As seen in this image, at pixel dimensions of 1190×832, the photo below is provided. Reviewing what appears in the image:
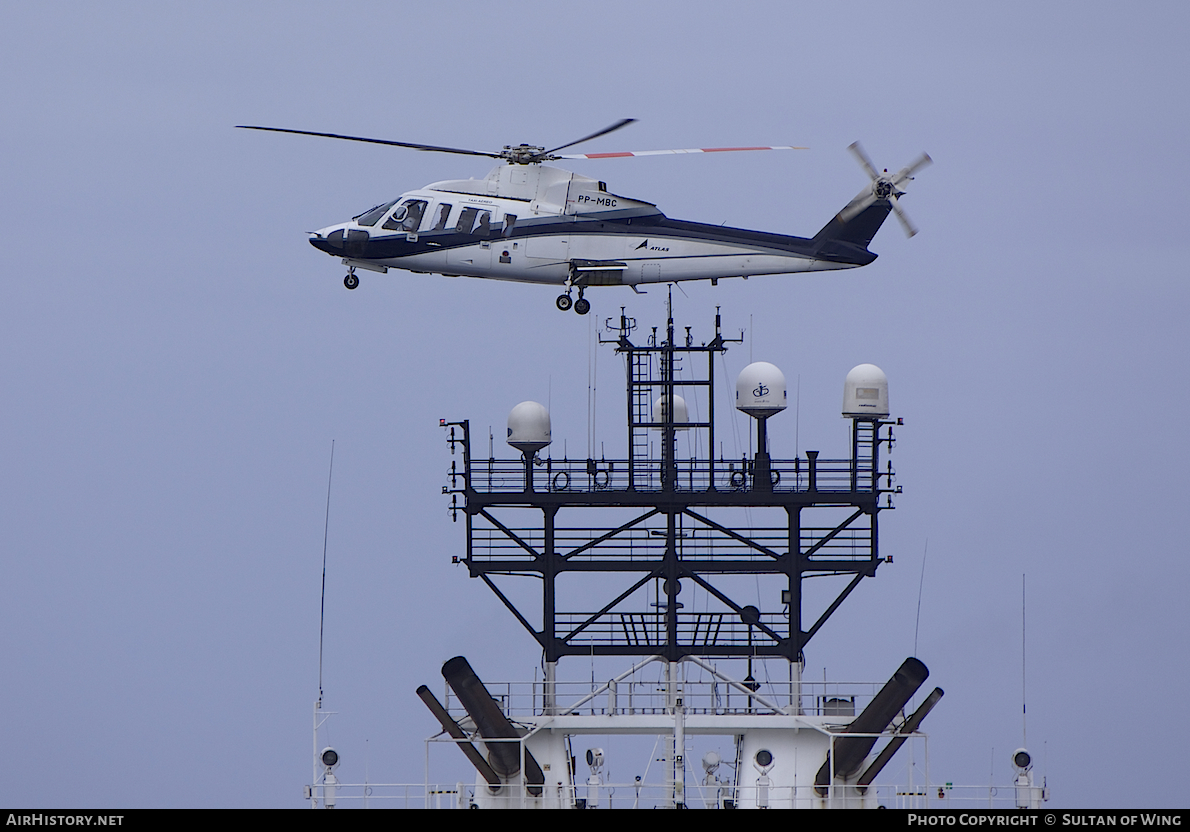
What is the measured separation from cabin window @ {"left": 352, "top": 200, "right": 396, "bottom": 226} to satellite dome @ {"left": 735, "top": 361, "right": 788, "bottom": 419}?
1131cm

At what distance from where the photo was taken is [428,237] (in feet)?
168

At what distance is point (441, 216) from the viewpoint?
51.1 metres

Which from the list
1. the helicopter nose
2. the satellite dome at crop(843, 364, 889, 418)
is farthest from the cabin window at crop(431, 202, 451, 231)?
the satellite dome at crop(843, 364, 889, 418)

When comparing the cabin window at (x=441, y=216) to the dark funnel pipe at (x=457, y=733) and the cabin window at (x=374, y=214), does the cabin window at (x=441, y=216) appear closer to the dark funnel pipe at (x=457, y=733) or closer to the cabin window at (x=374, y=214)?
the cabin window at (x=374, y=214)

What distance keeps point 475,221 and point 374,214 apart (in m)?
2.52

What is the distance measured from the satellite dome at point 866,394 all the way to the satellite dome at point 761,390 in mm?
1383

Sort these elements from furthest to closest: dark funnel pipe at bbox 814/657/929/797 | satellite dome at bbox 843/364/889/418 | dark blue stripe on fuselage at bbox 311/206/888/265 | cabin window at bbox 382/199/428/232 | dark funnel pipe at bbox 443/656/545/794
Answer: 1. cabin window at bbox 382/199/428/232
2. dark blue stripe on fuselage at bbox 311/206/888/265
3. satellite dome at bbox 843/364/889/418
4. dark funnel pipe at bbox 814/657/929/797
5. dark funnel pipe at bbox 443/656/545/794

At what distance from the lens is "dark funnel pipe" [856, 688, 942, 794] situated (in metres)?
40.7

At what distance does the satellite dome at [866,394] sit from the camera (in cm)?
4419

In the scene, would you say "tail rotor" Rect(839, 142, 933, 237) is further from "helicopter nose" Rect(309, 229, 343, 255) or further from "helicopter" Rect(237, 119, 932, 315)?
"helicopter nose" Rect(309, 229, 343, 255)

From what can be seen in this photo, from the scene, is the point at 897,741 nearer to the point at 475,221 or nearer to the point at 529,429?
the point at 529,429
